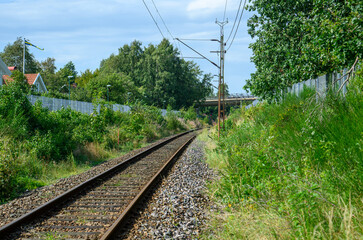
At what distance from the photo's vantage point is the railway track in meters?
5.43

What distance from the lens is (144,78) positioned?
7806cm

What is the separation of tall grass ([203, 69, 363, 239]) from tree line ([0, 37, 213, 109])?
57711 millimetres

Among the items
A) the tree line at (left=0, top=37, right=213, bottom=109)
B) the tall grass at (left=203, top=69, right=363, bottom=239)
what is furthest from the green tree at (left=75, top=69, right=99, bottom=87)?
the tall grass at (left=203, top=69, right=363, bottom=239)

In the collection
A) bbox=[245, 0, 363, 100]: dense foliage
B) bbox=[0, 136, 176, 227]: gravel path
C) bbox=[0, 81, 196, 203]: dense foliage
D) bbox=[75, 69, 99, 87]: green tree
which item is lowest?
bbox=[0, 136, 176, 227]: gravel path

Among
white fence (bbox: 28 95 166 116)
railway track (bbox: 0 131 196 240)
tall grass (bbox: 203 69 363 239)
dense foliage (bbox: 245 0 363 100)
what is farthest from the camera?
white fence (bbox: 28 95 166 116)

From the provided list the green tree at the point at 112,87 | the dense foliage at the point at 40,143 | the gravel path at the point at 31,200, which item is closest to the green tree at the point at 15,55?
the green tree at the point at 112,87

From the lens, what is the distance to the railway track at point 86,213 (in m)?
5.43

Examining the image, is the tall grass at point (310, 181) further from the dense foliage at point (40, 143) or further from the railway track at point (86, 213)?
the dense foliage at point (40, 143)

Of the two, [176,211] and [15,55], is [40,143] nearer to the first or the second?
[176,211]

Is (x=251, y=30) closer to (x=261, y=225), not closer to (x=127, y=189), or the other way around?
(x=127, y=189)

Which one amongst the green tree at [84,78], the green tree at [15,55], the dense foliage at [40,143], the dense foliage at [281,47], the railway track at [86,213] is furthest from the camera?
the green tree at [84,78]

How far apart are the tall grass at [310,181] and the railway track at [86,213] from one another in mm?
2009

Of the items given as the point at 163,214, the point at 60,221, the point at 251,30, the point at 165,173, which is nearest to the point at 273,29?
the point at 251,30

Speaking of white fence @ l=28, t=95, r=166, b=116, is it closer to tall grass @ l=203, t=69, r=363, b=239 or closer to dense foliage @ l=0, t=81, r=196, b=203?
dense foliage @ l=0, t=81, r=196, b=203
